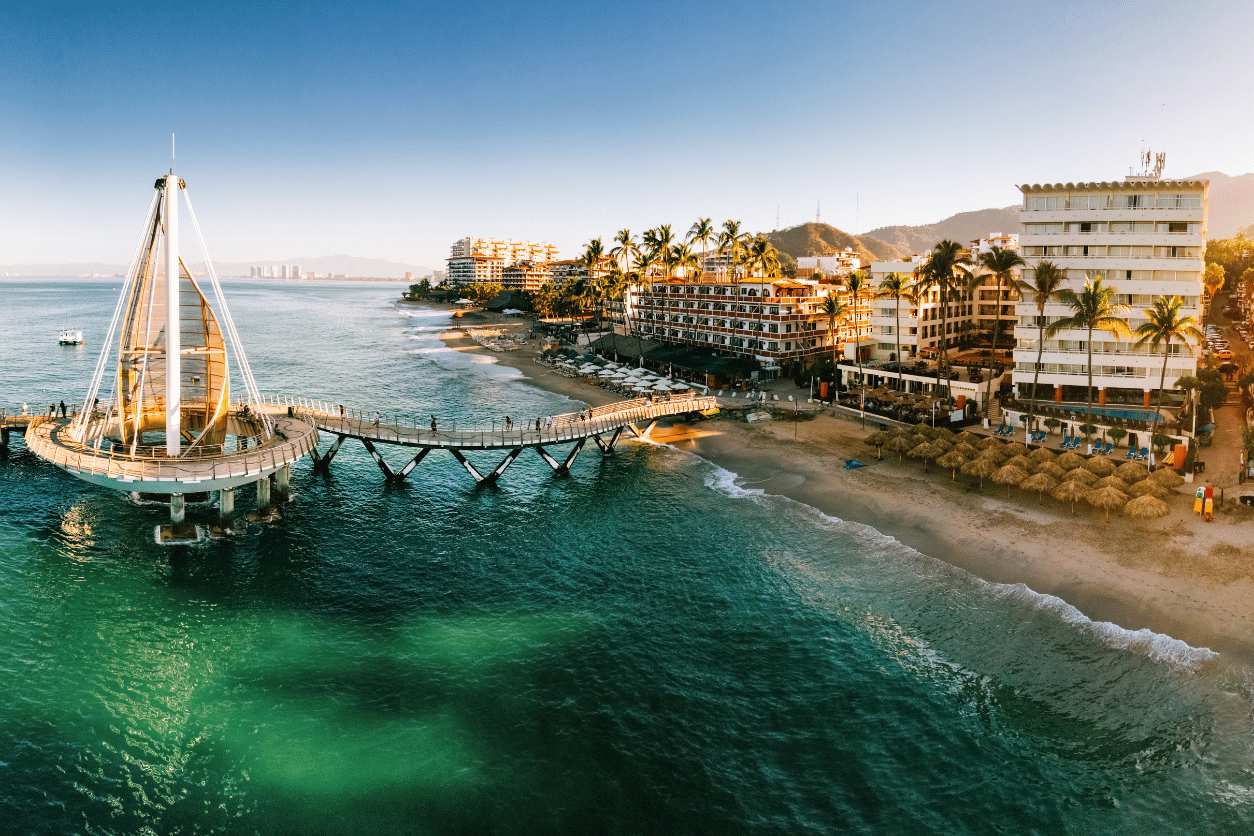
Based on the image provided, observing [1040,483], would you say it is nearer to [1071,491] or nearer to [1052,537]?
[1071,491]

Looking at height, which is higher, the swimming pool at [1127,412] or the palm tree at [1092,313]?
the palm tree at [1092,313]

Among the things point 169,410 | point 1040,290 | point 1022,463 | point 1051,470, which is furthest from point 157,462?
point 1040,290

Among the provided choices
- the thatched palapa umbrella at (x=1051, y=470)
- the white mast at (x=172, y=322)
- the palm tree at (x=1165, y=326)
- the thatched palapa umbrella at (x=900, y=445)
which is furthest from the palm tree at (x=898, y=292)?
the white mast at (x=172, y=322)

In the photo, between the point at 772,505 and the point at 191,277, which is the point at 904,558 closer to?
the point at 772,505

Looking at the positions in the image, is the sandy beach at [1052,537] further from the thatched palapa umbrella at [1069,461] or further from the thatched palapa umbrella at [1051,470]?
the thatched palapa umbrella at [1069,461]

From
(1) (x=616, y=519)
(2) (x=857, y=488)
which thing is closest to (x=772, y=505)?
(2) (x=857, y=488)

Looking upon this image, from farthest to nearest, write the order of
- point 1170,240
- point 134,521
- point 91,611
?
point 1170,240, point 134,521, point 91,611

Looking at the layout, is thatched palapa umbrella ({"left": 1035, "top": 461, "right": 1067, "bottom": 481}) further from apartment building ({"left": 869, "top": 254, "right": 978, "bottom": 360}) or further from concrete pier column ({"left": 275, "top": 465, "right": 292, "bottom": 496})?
concrete pier column ({"left": 275, "top": 465, "right": 292, "bottom": 496})
